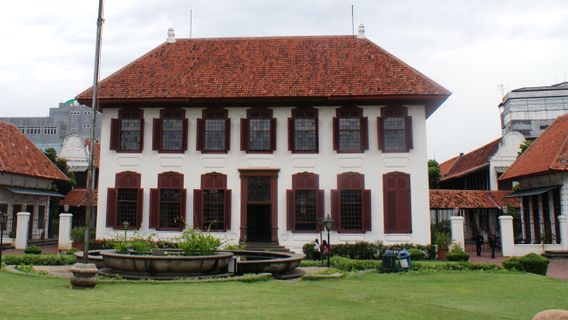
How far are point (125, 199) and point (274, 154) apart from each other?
7.38 m

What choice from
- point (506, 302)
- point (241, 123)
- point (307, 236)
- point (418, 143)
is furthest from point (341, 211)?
point (506, 302)

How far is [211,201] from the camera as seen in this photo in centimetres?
2333

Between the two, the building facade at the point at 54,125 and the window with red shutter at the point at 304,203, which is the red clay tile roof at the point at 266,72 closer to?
the window with red shutter at the point at 304,203

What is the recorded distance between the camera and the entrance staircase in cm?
2216

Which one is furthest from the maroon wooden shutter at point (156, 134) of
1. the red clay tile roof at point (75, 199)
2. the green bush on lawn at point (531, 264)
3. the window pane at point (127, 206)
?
the green bush on lawn at point (531, 264)

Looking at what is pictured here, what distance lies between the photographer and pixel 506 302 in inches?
424

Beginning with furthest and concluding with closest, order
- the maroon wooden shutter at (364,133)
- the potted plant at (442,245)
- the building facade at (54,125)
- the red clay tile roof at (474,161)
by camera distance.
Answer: the building facade at (54,125) < the red clay tile roof at (474,161) < the maroon wooden shutter at (364,133) < the potted plant at (442,245)

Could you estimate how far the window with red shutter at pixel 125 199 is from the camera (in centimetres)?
2334

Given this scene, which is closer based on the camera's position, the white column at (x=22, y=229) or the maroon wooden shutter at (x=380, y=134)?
the maroon wooden shutter at (x=380, y=134)

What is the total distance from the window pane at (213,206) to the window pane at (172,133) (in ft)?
8.87

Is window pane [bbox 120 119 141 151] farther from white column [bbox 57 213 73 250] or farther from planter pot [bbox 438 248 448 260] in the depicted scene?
planter pot [bbox 438 248 448 260]

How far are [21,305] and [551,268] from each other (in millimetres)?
18534

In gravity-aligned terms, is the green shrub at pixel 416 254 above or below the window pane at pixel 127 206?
below

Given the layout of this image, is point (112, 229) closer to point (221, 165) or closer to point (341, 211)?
point (221, 165)
